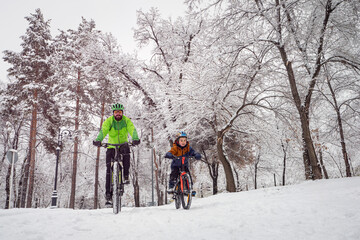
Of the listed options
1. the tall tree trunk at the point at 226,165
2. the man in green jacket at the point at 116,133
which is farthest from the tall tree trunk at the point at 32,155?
the man in green jacket at the point at 116,133

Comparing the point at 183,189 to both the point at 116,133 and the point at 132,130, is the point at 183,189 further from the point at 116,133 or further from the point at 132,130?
the point at 116,133

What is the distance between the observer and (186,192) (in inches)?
197

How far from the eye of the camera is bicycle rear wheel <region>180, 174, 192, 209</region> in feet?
16.2

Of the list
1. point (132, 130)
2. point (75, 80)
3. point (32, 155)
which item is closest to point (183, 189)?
point (132, 130)

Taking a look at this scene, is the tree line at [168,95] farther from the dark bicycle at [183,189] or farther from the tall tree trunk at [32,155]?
the dark bicycle at [183,189]

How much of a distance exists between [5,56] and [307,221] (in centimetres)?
1831

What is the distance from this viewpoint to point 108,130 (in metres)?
4.89

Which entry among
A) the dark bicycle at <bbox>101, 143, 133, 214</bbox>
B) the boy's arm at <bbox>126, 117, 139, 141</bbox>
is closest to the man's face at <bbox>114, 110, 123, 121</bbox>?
the boy's arm at <bbox>126, 117, 139, 141</bbox>

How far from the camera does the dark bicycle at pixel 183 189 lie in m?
4.97

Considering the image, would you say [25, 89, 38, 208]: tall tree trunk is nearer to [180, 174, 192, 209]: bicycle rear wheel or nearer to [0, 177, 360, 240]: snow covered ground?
[180, 174, 192, 209]: bicycle rear wheel

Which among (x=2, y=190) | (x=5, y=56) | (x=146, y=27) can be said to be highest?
(x=146, y=27)

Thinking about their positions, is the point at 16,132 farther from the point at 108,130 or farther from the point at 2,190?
the point at 108,130

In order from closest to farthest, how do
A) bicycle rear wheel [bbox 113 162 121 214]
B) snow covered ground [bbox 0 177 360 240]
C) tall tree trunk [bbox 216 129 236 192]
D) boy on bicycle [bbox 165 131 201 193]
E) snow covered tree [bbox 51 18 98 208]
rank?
snow covered ground [bbox 0 177 360 240]
bicycle rear wheel [bbox 113 162 121 214]
boy on bicycle [bbox 165 131 201 193]
tall tree trunk [bbox 216 129 236 192]
snow covered tree [bbox 51 18 98 208]

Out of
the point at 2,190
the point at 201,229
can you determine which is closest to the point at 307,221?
the point at 201,229
